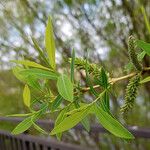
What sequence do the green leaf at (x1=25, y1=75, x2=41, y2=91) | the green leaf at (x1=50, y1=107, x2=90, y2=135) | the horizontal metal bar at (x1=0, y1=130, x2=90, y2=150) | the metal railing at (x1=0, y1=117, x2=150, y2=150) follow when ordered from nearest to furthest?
the green leaf at (x1=50, y1=107, x2=90, y2=135), the green leaf at (x1=25, y1=75, x2=41, y2=91), the metal railing at (x1=0, y1=117, x2=150, y2=150), the horizontal metal bar at (x1=0, y1=130, x2=90, y2=150)

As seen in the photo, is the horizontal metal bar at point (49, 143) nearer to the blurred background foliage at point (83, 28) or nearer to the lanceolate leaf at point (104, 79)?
the blurred background foliage at point (83, 28)

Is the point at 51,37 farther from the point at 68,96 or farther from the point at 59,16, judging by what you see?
the point at 59,16

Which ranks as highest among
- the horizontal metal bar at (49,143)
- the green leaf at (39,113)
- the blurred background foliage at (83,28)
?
the blurred background foliage at (83,28)

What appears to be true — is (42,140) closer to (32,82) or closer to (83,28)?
(83,28)

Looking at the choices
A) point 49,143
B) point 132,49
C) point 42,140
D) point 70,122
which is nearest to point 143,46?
point 132,49

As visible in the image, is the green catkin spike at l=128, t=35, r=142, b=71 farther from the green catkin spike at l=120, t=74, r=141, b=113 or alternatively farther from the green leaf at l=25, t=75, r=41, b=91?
the green leaf at l=25, t=75, r=41, b=91

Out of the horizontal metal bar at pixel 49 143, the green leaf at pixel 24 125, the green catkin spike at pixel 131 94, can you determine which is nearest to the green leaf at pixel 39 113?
the green leaf at pixel 24 125

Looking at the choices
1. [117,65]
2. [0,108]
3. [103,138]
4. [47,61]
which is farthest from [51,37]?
[0,108]

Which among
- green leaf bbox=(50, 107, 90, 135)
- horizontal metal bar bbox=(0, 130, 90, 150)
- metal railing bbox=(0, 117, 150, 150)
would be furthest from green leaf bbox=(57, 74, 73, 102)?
horizontal metal bar bbox=(0, 130, 90, 150)
